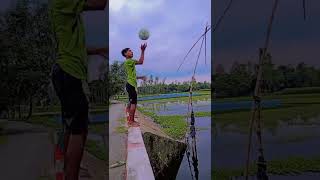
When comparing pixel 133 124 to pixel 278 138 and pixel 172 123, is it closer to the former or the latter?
pixel 172 123

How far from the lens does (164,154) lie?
13.1ft

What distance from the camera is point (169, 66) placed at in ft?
12.8

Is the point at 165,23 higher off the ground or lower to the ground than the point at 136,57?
higher

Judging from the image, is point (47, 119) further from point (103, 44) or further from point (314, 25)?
point (314, 25)

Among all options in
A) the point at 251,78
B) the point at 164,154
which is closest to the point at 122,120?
the point at 164,154

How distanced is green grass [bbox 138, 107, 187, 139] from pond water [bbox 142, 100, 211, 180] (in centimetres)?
4

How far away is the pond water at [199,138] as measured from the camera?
12.8 feet

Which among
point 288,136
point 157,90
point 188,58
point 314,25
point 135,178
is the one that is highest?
point 314,25

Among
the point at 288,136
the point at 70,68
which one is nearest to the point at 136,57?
the point at 70,68

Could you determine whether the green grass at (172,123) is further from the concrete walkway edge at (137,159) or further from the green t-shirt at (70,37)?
the green t-shirt at (70,37)

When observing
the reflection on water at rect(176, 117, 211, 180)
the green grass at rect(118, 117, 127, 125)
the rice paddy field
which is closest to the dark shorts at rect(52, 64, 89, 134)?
the green grass at rect(118, 117, 127, 125)

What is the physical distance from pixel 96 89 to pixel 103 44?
1.11ft

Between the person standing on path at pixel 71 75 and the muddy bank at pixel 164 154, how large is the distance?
607 millimetres

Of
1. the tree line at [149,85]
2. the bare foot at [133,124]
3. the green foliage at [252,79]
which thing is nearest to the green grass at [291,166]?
the green foliage at [252,79]
